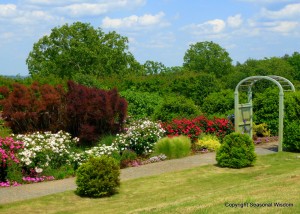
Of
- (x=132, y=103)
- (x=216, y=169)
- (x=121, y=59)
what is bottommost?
(x=216, y=169)

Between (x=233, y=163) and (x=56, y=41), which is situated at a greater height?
(x=56, y=41)

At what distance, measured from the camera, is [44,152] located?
12.0m

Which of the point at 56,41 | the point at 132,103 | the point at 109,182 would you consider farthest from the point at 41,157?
the point at 56,41

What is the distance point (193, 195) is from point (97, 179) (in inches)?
75.7

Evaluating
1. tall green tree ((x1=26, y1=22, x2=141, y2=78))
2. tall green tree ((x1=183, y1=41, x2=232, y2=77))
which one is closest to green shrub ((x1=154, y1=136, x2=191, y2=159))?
tall green tree ((x1=26, y1=22, x2=141, y2=78))

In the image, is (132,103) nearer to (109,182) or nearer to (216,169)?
(216,169)

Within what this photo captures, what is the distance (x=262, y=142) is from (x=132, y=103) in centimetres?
593

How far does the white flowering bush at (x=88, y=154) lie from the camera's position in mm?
12398

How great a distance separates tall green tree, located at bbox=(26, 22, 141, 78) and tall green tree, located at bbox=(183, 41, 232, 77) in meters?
14.9

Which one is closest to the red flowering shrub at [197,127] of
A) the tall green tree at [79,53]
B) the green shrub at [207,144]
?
the green shrub at [207,144]

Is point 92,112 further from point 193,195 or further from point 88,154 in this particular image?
point 193,195

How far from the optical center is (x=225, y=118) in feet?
59.4

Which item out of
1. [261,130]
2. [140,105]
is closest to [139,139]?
[261,130]

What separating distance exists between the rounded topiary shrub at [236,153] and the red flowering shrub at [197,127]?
9.80 ft
